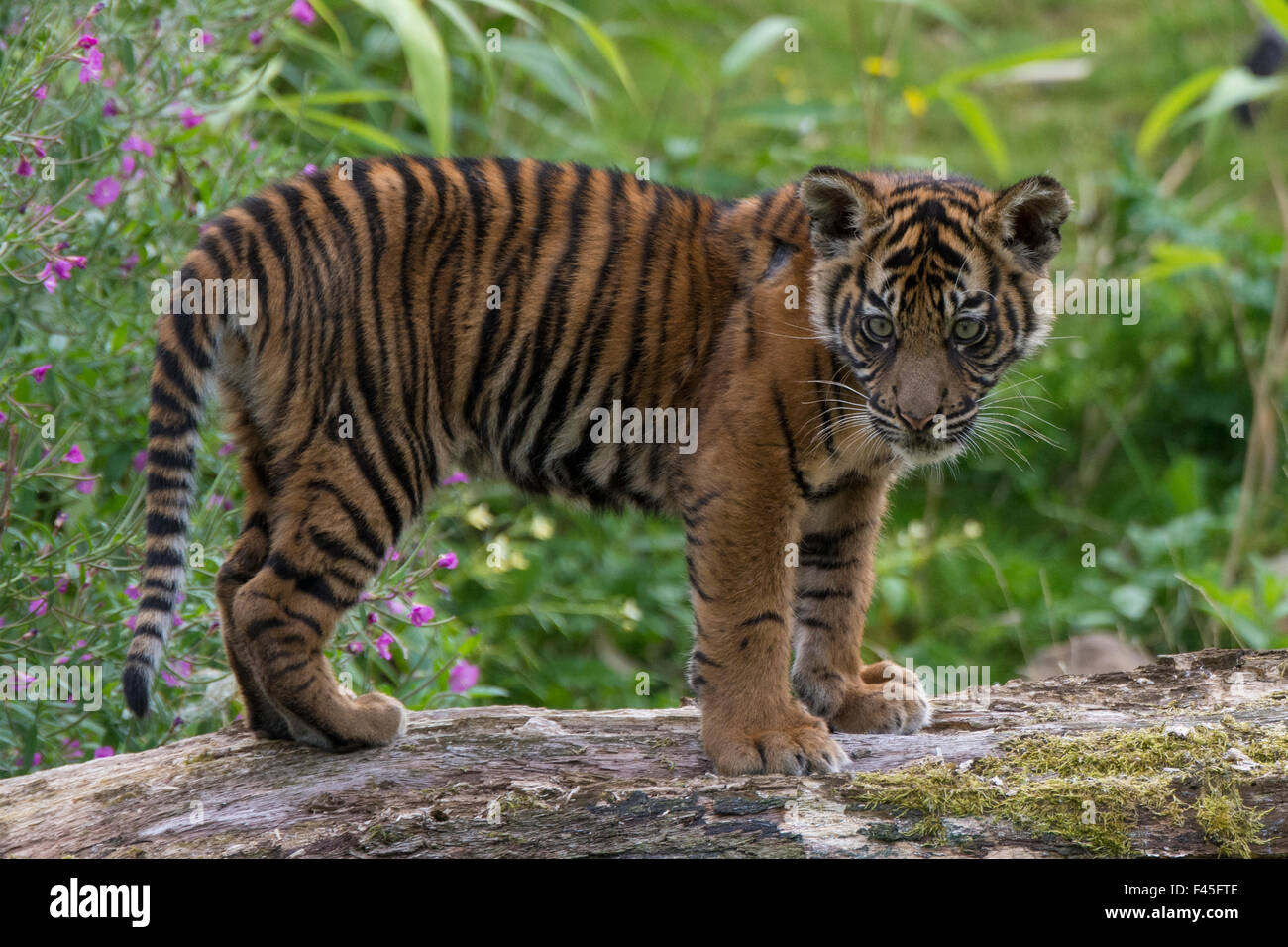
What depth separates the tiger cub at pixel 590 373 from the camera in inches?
165

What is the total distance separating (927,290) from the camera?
4.20 m

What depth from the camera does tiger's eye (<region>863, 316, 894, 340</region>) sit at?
4.23 m

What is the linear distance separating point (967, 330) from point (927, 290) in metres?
0.18

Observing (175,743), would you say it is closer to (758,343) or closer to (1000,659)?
(758,343)

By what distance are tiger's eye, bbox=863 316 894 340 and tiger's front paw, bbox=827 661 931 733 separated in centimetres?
126

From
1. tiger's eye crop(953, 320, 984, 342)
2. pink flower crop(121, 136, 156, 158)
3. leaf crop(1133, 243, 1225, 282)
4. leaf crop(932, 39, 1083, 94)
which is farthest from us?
leaf crop(1133, 243, 1225, 282)

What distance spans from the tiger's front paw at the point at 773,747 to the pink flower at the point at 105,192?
2857 millimetres

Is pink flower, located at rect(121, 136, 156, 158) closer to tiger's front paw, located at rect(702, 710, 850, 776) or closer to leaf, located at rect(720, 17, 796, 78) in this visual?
tiger's front paw, located at rect(702, 710, 850, 776)

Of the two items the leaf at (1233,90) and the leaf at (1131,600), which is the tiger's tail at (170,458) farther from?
the leaf at (1233,90)

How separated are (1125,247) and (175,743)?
688 centimetres

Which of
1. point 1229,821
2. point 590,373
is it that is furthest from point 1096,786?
point 590,373

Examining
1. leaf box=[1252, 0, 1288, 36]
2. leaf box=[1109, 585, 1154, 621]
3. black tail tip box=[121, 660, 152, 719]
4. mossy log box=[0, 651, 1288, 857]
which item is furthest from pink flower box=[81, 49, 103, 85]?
leaf box=[1109, 585, 1154, 621]

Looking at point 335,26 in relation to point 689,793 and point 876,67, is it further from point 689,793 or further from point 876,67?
point 689,793
